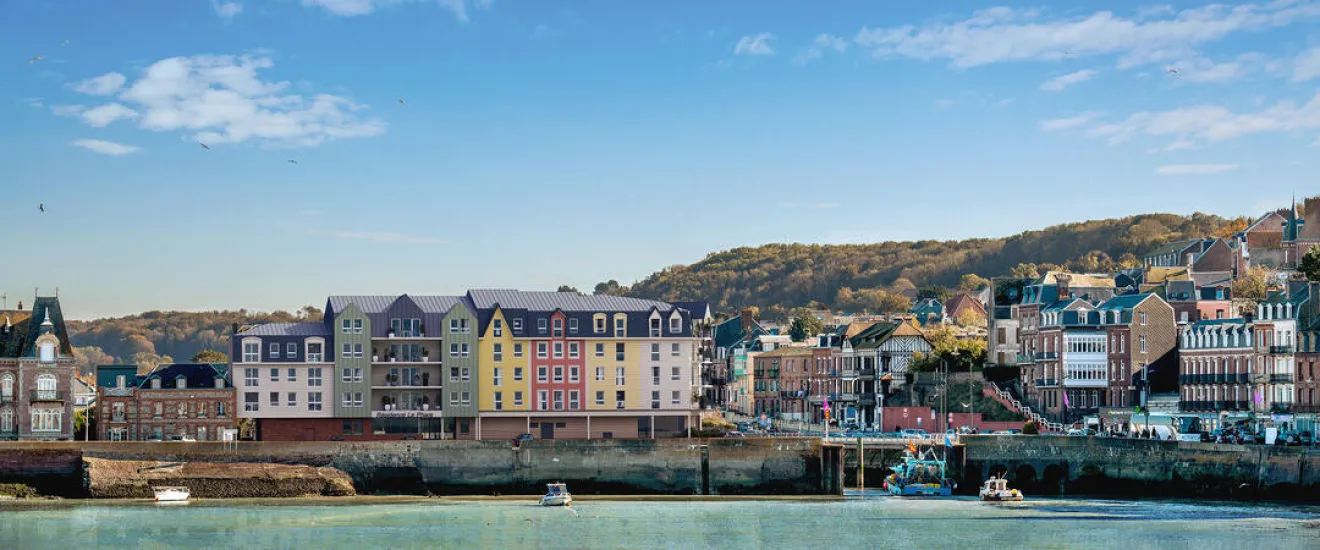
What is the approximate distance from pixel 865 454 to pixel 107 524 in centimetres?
3905

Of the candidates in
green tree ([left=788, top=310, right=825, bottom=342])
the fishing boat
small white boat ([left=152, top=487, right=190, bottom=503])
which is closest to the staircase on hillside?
the fishing boat

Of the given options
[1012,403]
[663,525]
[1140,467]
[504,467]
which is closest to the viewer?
[663,525]

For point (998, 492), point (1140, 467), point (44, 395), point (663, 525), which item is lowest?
point (663, 525)

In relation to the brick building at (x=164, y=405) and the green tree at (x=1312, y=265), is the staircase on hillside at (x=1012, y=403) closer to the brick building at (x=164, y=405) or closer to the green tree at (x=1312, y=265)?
the green tree at (x=1312, y=265)

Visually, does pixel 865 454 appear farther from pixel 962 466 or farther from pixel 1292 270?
pixel 1292 270

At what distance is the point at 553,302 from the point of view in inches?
4353

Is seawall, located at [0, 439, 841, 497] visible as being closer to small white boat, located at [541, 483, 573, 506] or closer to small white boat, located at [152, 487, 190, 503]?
small white boat, located at [152, 487, 190, 503]

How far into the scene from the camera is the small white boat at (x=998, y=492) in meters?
91.8

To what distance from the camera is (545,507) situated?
88.6 m

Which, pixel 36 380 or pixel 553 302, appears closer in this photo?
pixel 36 380

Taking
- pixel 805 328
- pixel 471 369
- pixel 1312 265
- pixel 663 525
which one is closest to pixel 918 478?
pixel 663 525

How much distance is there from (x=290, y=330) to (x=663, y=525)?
33.2 meters

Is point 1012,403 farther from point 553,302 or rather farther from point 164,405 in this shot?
point 164,405

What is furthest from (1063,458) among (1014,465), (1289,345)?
(1289,345)
